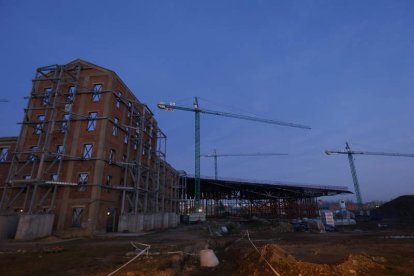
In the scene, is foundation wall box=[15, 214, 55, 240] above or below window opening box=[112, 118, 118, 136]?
below

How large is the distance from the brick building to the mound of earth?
23.1m

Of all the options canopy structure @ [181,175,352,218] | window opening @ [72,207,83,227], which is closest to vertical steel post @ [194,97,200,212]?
canopy structure @ [181,175,352,218]

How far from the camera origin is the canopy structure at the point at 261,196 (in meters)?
66.6

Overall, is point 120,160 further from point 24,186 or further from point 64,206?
point 24,186

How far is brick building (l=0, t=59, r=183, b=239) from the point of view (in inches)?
1133

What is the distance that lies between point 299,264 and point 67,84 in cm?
3431

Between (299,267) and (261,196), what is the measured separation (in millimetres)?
71153

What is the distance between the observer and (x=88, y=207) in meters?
28.8

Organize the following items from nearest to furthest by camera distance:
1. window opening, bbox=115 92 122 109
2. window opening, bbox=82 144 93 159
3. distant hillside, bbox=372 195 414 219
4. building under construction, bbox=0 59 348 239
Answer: building under construction, bbox=0 59 348 239, window opening, bbox=82 144 93 159, window opening, bbox=115 92 122 109, distant hillside, bbox=372 195 414 219

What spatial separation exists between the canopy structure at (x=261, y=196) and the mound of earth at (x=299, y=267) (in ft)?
176

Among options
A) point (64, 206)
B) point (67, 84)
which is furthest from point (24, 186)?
point (67, 84)

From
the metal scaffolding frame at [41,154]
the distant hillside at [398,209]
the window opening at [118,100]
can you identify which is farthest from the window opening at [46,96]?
the distant hillside at [398,209]

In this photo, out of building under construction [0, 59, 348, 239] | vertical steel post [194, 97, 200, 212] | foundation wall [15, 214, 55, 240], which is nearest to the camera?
foundation wall [15, 214, 55, 240]

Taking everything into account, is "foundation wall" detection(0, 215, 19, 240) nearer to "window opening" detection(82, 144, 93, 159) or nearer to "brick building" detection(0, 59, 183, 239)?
"brick building" detection(0, 59, 183, 239)
